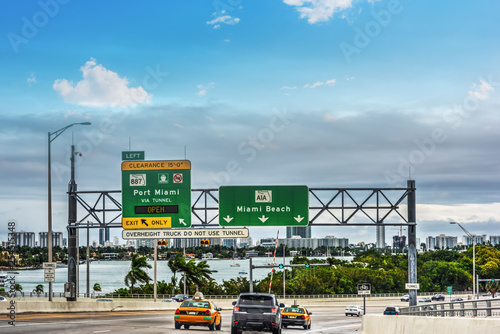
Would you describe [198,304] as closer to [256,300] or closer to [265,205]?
[256,300]

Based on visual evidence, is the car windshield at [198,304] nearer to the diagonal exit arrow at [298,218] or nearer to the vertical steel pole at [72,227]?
the diagonal exit arrow at [298,218]

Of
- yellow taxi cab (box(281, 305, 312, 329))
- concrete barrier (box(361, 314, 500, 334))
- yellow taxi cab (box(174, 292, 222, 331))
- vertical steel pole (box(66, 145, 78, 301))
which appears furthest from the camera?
vertical steel pole (box(66, 145, 78, 301))

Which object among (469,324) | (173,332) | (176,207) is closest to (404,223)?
(176,207)

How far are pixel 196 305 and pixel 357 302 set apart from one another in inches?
2827

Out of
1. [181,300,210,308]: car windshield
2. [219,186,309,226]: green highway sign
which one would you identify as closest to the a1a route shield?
[219,186,309,226]: green highway sign

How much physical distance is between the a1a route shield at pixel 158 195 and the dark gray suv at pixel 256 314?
1437cm

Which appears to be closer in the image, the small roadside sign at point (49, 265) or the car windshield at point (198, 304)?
the car windshield at point (198, 304)

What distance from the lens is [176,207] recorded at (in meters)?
41.2

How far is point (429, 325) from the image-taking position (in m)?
19.8

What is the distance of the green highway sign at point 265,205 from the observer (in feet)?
135

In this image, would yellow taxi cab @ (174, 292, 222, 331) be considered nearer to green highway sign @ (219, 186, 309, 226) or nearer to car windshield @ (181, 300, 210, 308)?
car windshield @ (181, 300, 210, 308)

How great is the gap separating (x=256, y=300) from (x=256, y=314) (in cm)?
60

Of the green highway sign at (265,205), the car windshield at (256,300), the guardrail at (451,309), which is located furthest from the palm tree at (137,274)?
the car windshield at (256,300)

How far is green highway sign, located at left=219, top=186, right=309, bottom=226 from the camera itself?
4128 cm
